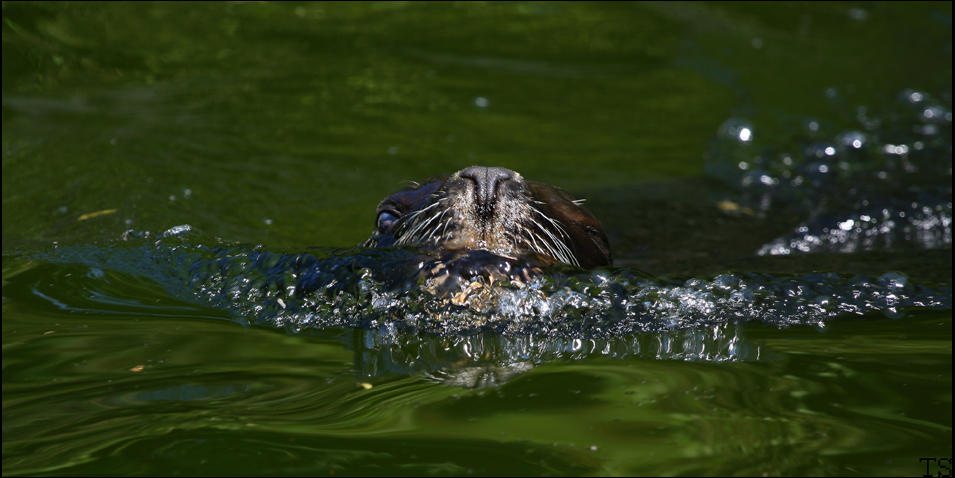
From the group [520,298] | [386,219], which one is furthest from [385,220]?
[520,298]

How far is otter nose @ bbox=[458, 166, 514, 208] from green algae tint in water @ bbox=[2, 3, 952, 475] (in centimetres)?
77

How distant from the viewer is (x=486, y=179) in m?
4.11

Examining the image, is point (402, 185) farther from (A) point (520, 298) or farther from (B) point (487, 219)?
(A) point (520, 298)

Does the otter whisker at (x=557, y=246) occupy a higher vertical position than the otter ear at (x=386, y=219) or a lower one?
lower

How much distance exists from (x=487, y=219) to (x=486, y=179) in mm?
194

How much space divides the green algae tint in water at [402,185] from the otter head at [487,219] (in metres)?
0.64

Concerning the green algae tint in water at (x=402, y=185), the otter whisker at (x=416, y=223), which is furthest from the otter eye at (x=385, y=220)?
the green algae tint in water at (x=402, y=185)

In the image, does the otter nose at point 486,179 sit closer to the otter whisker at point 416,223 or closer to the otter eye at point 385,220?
the otter whisker at point 416,223

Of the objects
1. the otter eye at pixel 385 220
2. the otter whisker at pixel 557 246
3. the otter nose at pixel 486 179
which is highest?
the otter nose at pixel 486 179

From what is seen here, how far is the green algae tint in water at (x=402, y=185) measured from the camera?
2.63m

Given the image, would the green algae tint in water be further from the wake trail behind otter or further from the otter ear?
the otter ear

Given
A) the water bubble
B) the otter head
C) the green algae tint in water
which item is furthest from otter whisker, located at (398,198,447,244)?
the water bubble

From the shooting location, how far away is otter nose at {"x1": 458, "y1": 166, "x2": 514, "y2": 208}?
4066 millimetres

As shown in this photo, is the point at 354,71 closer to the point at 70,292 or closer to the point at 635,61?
the point at 635,61
